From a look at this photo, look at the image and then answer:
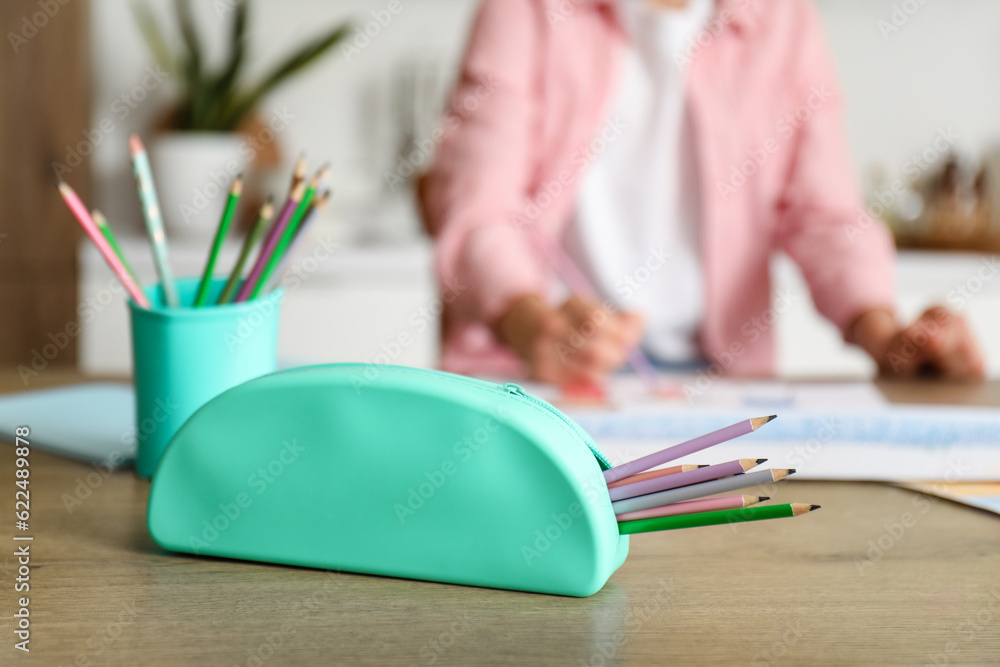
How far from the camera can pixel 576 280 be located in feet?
3.74

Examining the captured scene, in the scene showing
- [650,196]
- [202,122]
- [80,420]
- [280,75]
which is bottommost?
[80,420]

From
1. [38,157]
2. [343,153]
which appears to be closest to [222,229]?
[38,157]

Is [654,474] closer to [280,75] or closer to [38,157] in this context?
[280,75]

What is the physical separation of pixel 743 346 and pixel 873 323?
270mm

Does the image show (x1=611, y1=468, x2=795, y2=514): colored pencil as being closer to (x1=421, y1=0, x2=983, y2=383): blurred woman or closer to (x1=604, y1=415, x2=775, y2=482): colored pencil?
(x1=604, y1=415, x2=775, y2=482): colored pencil

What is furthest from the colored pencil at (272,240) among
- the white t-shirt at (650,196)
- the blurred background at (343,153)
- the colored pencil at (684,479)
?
the blurred background at (343,153)

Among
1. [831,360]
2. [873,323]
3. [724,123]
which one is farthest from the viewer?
[831,360]

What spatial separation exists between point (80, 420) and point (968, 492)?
584 millimetres

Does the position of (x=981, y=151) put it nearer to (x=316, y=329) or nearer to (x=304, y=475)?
(x=316, y=329)

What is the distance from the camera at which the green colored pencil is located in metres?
0.50

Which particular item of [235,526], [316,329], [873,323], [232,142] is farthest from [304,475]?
[232,142]

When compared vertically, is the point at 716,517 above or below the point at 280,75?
below

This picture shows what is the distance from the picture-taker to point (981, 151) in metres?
2.58

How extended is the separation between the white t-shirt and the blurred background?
733 millimetres
